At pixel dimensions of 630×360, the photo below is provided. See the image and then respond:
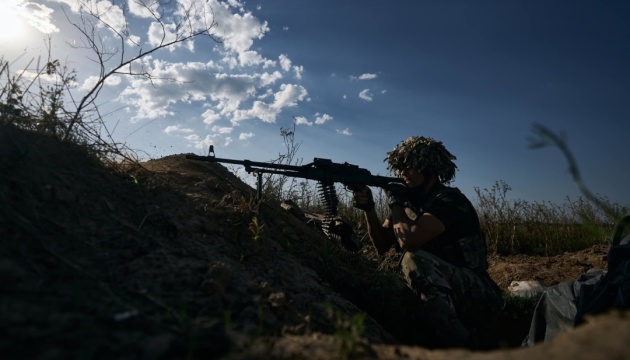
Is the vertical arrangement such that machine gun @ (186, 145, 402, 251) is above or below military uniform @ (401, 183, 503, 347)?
above

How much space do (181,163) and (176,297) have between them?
301 centimetres

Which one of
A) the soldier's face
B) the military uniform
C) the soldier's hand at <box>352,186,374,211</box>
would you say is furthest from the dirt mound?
the soldier's face

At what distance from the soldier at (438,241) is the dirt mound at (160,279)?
27 centimetres

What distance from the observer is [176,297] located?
6.54 ft

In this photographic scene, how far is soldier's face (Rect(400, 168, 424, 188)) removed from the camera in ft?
15.1

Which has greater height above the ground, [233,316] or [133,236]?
[133,236]

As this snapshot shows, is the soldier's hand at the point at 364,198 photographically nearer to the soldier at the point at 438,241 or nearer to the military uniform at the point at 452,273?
the soldier at the point at 438,241

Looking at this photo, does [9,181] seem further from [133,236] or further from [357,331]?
[357,331]

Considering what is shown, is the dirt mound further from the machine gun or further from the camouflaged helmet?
the camouflaged helmet

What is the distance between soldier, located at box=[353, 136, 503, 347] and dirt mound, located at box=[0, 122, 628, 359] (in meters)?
0.27

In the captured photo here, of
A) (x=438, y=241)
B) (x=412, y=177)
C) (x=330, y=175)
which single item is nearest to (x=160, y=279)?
(x=330, y=175)

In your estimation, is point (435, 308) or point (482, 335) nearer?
point (435, 308)

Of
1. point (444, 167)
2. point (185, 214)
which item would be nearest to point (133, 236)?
point (185, 214)

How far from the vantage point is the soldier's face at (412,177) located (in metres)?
4.62
